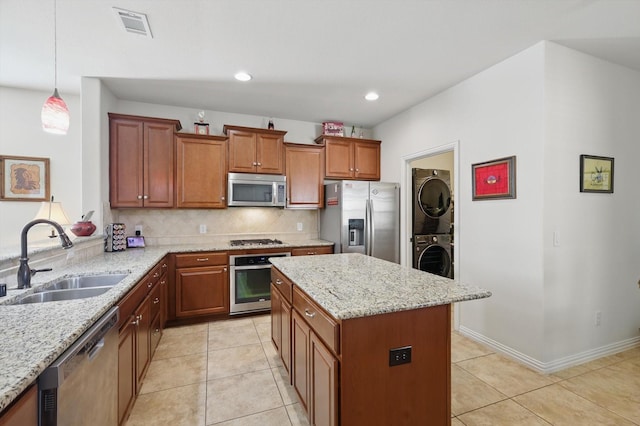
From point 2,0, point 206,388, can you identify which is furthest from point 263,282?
point 2,0

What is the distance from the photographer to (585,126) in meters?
2.49

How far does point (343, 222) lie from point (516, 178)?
1.92 m

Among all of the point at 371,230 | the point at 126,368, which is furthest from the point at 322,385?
the point at 371,230

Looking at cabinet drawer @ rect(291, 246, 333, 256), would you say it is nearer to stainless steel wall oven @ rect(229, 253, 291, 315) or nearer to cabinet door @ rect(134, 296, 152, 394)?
stainless steel wall oven @ rect(229, 253, 291, 315)

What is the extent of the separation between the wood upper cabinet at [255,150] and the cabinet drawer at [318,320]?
233 cm

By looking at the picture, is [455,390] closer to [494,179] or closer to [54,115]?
[494,179]

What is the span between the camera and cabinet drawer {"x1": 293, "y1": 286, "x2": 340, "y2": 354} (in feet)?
4.25

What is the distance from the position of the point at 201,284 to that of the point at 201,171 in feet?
4.52

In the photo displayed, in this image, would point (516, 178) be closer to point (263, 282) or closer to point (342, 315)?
point (342, 315)

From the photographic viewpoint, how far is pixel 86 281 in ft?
6.75

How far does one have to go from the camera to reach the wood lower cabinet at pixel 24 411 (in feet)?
2.46

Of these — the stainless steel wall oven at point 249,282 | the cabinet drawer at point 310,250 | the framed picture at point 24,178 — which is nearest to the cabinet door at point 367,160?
the cabinet drawer at point 310,250

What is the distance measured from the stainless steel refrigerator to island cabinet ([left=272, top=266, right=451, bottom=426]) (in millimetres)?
2286

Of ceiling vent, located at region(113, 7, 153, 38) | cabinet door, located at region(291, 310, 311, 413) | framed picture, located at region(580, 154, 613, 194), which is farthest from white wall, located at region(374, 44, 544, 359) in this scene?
ceiling vent, located at region(113, 7, 153, 38)
